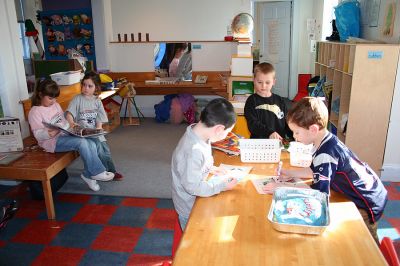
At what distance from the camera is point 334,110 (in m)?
4.36

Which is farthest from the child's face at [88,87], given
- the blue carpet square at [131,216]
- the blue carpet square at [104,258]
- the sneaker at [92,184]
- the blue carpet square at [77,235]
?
the blue carpet square at [104,258]

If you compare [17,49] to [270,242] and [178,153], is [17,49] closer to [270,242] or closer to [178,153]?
[178,153]

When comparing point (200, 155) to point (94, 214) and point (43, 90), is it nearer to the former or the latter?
point (94, 214)

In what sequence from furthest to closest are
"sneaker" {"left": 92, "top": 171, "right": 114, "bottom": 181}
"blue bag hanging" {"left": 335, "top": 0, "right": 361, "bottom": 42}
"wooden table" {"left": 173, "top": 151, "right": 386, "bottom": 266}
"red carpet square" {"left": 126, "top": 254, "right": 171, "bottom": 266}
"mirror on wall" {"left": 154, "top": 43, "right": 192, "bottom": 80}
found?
1. "mirror on wall" {"left": 154, "top": 43, "right": 192, "bottom": 80}
2. "blue bag hanging" {"left": 335, "top": 0, "right": 361, "bottom": 42}
3. "sneaker" {"left": 92, "top": 171, "right": 114, "bottom": 181}
4. "red carpet square" {"left": 126, "top": 254, "right": 171, "bottom": 266}
5. "wooden table" {"left": 173, "top": 151, "right": 386, "bottom": 266}

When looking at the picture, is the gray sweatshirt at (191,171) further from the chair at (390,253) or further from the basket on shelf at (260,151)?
the chair at (390,253)

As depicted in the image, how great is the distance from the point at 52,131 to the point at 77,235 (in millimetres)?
1020

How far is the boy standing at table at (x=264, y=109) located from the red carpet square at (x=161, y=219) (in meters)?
0.96

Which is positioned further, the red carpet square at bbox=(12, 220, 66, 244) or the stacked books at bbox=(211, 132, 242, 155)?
the red carpet square at bbox=(12, 220, 66, 244)

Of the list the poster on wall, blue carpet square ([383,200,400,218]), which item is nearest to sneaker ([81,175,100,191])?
blue carpet square ([383,200,400,218])

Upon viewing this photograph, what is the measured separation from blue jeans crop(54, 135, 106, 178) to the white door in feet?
18.6

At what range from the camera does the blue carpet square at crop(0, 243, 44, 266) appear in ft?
7.86

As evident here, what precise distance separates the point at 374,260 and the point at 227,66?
5132 mm

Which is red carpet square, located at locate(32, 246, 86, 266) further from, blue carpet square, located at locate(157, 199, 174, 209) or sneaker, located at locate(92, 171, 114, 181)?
sneaker, located at locate(92, 171, 114, 181)

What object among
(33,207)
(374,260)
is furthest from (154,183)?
(374,260)
